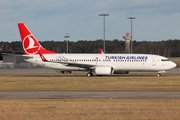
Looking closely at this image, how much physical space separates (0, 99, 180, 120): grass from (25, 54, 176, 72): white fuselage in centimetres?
3297

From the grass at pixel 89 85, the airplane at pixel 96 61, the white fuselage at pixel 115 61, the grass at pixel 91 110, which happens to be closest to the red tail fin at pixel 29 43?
the airplane at pixel 96 61

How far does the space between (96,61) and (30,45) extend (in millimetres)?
9224

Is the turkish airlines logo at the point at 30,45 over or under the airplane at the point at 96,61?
over

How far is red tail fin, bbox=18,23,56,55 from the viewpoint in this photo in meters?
60.6

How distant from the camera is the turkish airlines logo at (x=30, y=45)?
199 feet

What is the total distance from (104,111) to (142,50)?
543ft

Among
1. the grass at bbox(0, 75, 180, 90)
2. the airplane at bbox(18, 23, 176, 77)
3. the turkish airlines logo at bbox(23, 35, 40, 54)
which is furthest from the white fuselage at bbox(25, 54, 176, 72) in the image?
the grass at bbox(0, 75, 180, 90)

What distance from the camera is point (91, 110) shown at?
20.2m

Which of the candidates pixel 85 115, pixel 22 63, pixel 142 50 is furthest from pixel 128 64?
pixel 142 50

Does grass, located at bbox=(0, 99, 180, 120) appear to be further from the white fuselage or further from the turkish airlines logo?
the turkish airlines logo

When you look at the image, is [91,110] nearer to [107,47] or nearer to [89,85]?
[89,85]

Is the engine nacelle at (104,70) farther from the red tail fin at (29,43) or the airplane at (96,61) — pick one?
the red tail fin at (29,43)

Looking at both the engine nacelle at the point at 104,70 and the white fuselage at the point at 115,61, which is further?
the white fuselage at the point at 115,61

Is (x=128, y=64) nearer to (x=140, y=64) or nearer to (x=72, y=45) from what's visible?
(x=140, y=64)
